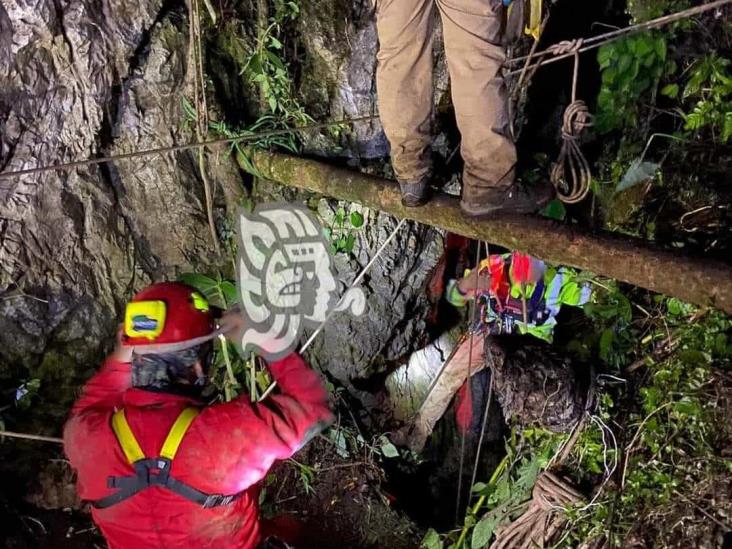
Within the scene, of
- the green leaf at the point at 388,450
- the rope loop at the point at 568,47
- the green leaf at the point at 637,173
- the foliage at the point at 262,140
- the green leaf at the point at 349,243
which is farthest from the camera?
the green leaf at the point at 388,450

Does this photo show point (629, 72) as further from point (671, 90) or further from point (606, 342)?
point (606, 342)

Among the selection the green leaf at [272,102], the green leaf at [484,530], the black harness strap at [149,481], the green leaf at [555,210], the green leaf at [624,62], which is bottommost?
the green leaf at [484,530]

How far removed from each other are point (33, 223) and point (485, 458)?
13.6 feet

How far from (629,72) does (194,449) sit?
11.2 ft

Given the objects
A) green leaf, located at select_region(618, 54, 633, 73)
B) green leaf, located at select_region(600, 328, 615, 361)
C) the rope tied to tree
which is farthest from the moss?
green leaf, located at select_region(600, 328, 615, 361)

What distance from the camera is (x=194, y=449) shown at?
2309mm

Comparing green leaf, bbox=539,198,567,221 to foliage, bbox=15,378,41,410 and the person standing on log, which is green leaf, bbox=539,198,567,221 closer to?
the person standing on log

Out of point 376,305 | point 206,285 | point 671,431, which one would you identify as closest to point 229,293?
point 206,285

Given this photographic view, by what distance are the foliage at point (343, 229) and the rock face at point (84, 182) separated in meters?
0.80

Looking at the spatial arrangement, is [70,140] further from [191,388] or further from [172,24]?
[191,388]

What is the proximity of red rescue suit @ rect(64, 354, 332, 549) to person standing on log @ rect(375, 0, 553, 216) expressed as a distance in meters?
1.17

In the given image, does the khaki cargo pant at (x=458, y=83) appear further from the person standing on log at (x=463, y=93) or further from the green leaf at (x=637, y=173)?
the green leaf at (x=637, y=173)

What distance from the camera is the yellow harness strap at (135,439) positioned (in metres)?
2.31

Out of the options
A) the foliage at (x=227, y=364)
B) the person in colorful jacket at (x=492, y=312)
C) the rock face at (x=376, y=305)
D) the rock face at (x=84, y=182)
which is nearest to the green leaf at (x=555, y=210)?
the person in colorful jacket at (x=492, y=312)
